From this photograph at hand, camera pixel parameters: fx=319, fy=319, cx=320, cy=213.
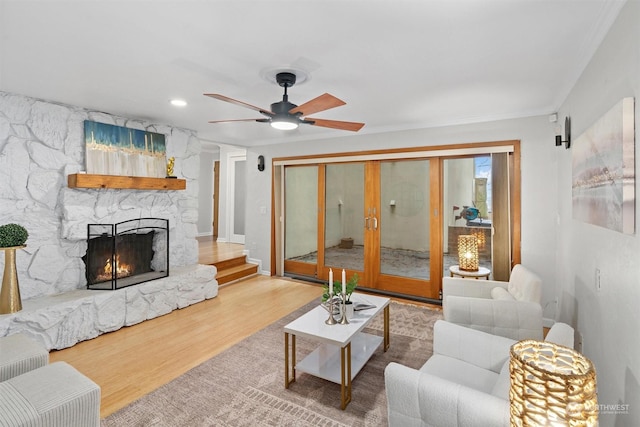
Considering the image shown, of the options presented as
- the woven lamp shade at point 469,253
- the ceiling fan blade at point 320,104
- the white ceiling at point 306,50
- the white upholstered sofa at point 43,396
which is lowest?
the white upholstered sofa at point 43,396

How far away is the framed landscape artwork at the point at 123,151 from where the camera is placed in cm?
371

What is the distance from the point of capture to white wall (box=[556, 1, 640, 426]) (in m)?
1.42

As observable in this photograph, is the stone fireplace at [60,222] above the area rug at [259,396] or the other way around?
above

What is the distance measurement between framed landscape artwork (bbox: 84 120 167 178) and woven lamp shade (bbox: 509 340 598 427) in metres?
4.35

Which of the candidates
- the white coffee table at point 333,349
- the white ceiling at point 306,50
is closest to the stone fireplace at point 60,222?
the white ceiling at point 306,50

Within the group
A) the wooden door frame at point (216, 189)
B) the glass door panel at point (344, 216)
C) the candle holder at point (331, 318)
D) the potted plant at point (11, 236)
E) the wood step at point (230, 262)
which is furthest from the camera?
the wooden door frame at point (216, 189)

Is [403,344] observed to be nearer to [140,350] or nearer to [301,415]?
[301,415]

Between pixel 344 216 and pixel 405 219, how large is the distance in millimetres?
1009

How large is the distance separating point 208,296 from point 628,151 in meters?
4.52

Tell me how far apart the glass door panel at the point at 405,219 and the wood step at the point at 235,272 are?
2.36 metres

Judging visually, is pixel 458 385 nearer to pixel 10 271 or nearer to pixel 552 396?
pixel 552 396

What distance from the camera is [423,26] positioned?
188cm

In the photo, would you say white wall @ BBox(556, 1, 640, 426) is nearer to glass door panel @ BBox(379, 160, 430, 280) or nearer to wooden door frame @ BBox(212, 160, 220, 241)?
glass door panel @ BBox(379, 160, 430, 280)

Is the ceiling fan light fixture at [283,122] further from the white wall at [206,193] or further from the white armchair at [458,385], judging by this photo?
the white wall at [206,193]
